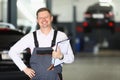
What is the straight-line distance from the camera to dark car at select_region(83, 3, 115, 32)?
20106mm

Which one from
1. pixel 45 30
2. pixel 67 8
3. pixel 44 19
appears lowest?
pixel 67 8

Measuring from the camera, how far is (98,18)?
20.9 meters

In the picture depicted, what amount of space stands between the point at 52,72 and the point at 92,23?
17.7 m

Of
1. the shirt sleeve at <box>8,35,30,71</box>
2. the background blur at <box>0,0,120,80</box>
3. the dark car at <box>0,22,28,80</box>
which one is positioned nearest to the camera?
the shirt sleeve at <box>8,35,30,71</box>

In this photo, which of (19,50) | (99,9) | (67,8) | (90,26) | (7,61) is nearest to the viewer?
(19,50)

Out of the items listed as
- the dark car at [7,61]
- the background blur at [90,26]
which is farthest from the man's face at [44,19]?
the background blur at [90,26]

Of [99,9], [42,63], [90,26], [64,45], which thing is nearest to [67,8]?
[90,26]

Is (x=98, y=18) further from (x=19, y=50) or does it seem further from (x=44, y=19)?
(x=44, y=19)

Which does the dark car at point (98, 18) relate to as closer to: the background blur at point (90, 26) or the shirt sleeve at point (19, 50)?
the background blur at point (90, 26)

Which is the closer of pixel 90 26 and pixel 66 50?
pixel 66 50

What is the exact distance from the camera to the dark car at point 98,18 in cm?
2011

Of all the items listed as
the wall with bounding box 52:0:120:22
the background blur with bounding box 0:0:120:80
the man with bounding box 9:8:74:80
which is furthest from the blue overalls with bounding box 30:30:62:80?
the wall with bounding box 52:0:120:22

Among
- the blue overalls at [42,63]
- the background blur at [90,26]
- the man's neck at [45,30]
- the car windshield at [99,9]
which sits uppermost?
the man's neck at [45,30]

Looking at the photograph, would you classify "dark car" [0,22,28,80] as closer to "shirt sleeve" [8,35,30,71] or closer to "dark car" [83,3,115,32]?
"shirt sleeve" [8,35,30,71]
